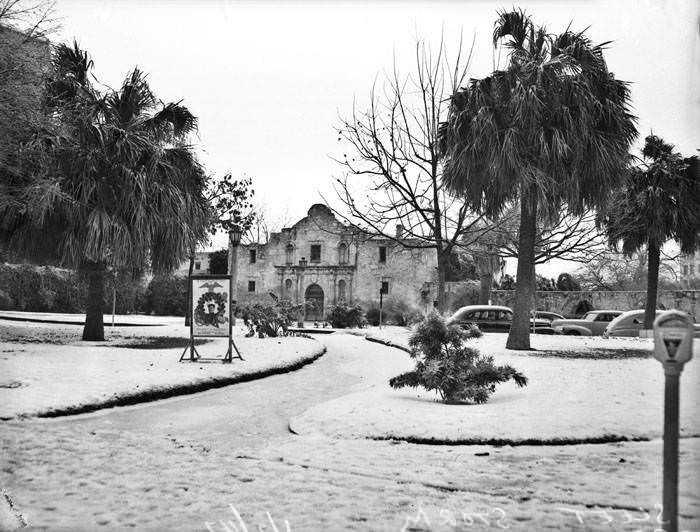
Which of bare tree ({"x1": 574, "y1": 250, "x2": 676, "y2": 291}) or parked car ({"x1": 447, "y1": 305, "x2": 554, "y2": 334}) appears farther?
bare tree ({"x1": 574, "y1": 250, "x2": 676, "y2": 291})

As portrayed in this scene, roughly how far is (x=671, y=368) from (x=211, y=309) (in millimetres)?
11252

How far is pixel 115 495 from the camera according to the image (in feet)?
12.4

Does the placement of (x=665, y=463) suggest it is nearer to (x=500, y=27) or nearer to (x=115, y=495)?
(x=115, y=495)

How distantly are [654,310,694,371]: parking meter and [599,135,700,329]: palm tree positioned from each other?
1.10m

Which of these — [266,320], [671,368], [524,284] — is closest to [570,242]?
[524,284]

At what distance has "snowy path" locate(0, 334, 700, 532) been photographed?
10.5 feet

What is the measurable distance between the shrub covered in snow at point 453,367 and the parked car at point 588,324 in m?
15.4

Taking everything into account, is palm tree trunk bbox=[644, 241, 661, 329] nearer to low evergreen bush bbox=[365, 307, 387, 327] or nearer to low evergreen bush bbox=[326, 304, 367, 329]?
low evergreen bush bbox=[326, 304, 367, 329]

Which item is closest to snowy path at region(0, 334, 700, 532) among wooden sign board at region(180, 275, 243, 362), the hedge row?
wooden sign board at region(180, 275, 243, 362)

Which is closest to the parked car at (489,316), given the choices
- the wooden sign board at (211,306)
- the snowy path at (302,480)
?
the wooden sign board at (211,306)

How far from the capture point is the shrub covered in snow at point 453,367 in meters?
7.89

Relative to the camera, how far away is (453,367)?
802 cm

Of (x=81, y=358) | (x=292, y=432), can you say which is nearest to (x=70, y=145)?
(x=81, y=358)

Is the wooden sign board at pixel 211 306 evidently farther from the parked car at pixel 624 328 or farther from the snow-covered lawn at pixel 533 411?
the parked car at pixel 624 328
